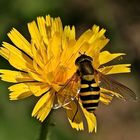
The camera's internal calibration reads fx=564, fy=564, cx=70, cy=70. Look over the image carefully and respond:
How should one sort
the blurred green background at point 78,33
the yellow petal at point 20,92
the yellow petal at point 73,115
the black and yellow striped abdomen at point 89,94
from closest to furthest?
the black and yellow striped abdomen at point 89,94
the yellow petal at point 20,92
the yellow petal at point 73,115
the blurred green background at point 78,33

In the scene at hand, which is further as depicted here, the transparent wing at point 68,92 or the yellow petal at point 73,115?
the yellow petal at point 73,115

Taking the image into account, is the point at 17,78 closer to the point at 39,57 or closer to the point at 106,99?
the point at 39,57

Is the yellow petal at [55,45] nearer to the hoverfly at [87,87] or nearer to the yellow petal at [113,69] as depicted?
the hoverfly at [87,87]

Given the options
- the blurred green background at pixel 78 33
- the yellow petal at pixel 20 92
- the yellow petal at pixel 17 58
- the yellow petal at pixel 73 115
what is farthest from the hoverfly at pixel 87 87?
the blurred green background at pixel 78 33

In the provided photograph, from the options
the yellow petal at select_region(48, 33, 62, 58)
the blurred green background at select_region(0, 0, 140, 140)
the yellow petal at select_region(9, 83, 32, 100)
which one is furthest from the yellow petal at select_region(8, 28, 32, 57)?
the blurred green background at select_region(0, 0, 140, 140)

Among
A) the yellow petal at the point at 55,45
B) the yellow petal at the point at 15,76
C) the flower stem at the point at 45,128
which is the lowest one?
the flower stem at the point at 45,128

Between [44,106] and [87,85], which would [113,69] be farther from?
[44,106]

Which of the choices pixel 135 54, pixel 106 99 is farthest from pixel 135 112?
pixel 106 99

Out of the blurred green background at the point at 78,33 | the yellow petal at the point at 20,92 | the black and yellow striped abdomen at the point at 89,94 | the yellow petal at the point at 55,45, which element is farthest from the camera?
the blurred green background at the point at 78,33
